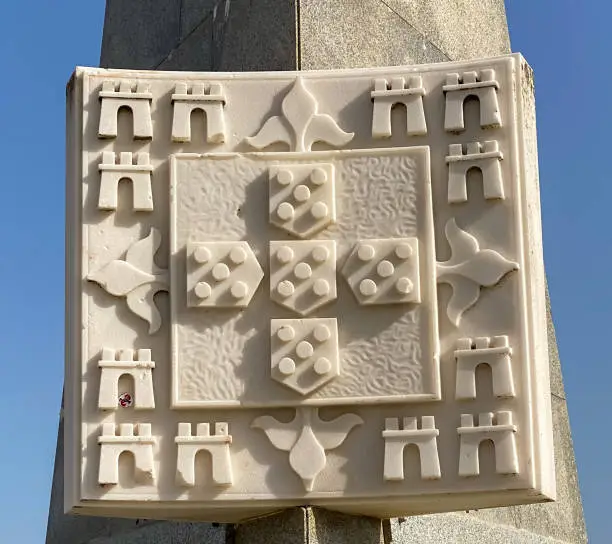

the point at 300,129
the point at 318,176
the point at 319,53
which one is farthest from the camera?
the point at 319,53

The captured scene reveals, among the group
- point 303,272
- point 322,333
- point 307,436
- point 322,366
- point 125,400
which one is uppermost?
point 303,272

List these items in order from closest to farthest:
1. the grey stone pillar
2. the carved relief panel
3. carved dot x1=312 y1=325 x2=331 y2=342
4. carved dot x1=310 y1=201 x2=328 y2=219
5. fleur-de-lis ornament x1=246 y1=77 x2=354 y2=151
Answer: the carved relief panel → carved dot x1=312 y1=325 x2=331 y2=342 → carved dot x1=310 y1=201 x2=328 y2=219 → fleur-de-lis ornament x1=246 y1=77 x2=354 y2=151 → the grey stone pillar

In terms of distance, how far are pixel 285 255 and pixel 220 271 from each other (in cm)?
34

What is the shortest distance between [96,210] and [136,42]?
10.9 ft

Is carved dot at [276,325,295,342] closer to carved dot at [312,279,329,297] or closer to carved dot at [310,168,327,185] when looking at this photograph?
carved dot at [312,279,329,297]

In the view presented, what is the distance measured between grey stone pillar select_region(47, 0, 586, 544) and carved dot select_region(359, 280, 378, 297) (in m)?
1.11

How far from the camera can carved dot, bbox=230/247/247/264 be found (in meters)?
5.82

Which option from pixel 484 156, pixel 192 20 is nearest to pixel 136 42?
pixel 192 20

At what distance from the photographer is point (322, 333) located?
5.74 metres

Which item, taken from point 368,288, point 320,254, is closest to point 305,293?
point 320,254

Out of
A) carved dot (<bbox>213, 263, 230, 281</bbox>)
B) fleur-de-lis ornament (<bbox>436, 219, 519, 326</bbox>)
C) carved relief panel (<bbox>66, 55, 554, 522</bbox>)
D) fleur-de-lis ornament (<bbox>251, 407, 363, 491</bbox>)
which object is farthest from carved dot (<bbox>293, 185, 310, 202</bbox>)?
fleur-de-lis ornament (<bbox>251, 407, 363, 491</bbox>)

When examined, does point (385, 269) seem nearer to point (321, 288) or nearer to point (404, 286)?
point (404, 286)

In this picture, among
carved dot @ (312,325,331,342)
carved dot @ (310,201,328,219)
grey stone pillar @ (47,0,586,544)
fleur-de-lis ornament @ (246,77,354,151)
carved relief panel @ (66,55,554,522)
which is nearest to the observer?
carved relief panel @ (66,55,554,522)

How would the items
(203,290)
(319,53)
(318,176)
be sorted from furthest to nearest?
(319,53) < (318,176) < (203,290)
